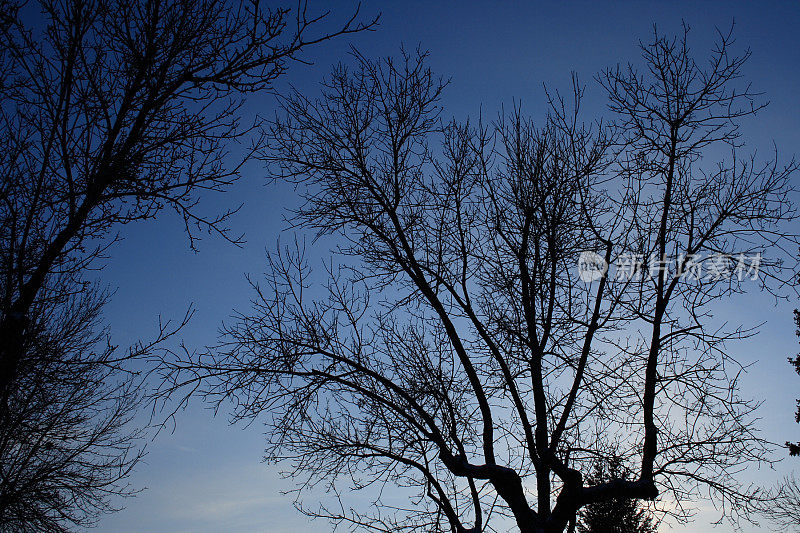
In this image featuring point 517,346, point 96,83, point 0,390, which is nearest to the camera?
point 0,390

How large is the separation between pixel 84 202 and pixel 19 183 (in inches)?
55.8

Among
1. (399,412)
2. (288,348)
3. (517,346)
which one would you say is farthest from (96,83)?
(517,346)

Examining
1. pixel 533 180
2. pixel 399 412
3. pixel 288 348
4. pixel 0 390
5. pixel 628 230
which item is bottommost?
pixel 0 390

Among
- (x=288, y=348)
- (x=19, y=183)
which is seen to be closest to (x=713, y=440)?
(x=288, y=348)

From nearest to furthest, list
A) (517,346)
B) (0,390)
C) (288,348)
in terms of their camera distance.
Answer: (0,390)
(288,348)
(517,346)

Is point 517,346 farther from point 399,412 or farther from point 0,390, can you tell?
point 0,390

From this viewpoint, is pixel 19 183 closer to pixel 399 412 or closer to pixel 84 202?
pixel 84 202

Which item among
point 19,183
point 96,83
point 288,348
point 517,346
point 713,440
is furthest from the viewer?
point 517,346

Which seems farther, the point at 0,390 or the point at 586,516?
the point at 586,516

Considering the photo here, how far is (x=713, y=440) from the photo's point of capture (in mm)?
7316

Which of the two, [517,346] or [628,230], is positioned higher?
[628,230]

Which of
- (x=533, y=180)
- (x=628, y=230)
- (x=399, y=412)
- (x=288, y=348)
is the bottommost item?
(x=399, y=412)

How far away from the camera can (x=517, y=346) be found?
849cm

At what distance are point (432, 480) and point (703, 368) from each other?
410cm
